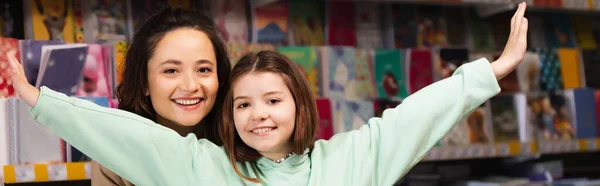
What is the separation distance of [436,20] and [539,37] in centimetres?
66

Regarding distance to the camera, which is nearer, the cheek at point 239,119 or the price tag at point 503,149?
the cheek at point 239,119

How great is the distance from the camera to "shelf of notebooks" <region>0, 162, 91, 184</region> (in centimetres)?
184

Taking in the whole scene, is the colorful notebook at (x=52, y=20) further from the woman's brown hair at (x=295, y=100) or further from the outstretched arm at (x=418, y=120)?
the outstretched arm at (x=418, y=120)

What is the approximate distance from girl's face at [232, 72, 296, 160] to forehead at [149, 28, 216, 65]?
0.69ft

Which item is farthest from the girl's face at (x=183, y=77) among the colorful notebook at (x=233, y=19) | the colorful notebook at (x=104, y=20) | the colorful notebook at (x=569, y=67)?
the colorful notebook at (x=569, y=67)

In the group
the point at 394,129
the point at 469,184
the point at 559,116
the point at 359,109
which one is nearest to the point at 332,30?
the point at 359,109

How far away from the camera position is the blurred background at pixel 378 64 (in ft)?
6.35

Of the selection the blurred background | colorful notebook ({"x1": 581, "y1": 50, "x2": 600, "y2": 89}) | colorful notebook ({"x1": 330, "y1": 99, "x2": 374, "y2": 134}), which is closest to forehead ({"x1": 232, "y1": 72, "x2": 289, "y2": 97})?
the blurred background

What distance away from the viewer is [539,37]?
130 inches

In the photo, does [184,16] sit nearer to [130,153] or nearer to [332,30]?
[130,153]

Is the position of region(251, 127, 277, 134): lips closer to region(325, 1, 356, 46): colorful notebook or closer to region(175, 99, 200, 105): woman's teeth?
region(175, 99, 200, 105): woman's teeth

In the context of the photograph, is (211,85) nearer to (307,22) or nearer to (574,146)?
(307,22)

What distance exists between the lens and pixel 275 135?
4.58 ft

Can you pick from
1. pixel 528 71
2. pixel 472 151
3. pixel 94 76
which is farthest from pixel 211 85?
pixel 528 71
